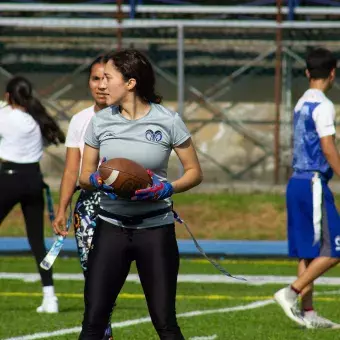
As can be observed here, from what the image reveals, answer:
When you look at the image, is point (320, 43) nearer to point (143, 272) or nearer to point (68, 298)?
point (68, 298)

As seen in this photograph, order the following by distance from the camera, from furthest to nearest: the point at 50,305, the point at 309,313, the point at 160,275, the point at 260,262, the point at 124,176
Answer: the point at 260,262, the point at 50,305, the point at 309,313, the point at 160,275, the point at 124,176

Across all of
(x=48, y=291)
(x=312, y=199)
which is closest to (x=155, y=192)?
(x=312, y=199)

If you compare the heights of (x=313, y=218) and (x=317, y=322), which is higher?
(x=313, y=218)

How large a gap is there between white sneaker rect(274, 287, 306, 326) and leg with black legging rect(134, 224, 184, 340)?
3.03 m

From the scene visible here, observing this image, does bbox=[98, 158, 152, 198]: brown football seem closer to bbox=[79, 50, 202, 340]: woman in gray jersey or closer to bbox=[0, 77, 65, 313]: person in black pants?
bbox=[79, 50, 202, 340]: woman in gray jersey

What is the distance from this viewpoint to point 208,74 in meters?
23.2

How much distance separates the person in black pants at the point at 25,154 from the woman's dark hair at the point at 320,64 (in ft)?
7.50

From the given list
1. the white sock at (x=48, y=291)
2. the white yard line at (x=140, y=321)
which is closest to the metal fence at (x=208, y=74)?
the white yard line at (x=140, y=321)

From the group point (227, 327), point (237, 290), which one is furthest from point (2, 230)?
point (227, 327)

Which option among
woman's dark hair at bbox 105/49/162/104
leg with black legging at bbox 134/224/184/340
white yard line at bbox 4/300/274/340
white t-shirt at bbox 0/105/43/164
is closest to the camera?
leg with black legging at bbox 134/224/184/340

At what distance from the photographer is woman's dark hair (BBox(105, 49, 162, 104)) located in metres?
6.73

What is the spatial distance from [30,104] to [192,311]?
212cm

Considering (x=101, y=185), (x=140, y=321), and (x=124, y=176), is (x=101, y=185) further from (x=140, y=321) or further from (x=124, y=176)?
(x=140, y=321)

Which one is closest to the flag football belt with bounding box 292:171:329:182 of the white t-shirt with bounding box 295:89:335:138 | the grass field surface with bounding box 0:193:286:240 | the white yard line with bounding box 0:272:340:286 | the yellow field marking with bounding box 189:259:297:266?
the white t-shirt with bounding box 295:89:335:138
